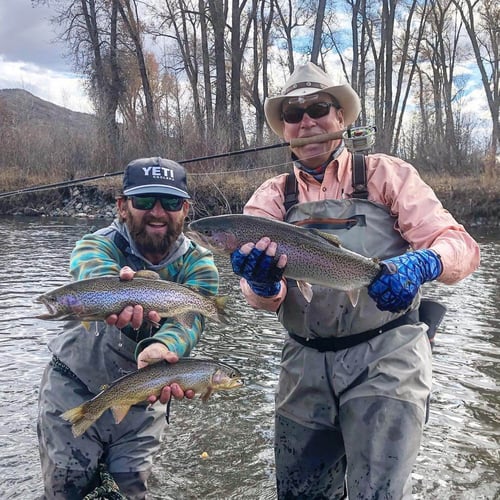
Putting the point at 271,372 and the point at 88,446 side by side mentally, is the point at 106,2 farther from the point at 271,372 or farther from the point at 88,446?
the point at 88,446

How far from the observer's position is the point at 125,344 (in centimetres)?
365

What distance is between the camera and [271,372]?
6.81 meters

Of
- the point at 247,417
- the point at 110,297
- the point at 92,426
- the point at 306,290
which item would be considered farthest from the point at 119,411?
the point at 247,417

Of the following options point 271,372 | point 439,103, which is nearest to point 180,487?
point 271,372

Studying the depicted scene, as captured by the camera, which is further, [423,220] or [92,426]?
[92,426]

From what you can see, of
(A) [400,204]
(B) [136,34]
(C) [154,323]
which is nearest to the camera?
(A) [400,204]

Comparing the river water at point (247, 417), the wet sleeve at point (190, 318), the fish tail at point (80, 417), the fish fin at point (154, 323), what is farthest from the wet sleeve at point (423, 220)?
the river water at point (247, 417)

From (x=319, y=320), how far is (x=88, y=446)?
1583mm

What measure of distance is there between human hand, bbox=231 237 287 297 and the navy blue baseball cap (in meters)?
0.95

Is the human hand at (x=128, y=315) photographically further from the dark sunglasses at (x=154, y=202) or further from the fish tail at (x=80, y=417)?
the dark sunglasses at (x=154, y=202)

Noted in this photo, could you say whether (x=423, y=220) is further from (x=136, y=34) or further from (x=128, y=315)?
(x=136, y=34)

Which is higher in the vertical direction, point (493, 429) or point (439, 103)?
point (439, 103)

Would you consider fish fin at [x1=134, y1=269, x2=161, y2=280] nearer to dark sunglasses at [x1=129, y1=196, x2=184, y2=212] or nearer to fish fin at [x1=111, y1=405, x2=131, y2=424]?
dark sunglasses at [x1=129, y1=196, x2=184, y2=212]

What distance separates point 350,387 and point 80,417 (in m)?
1.48
